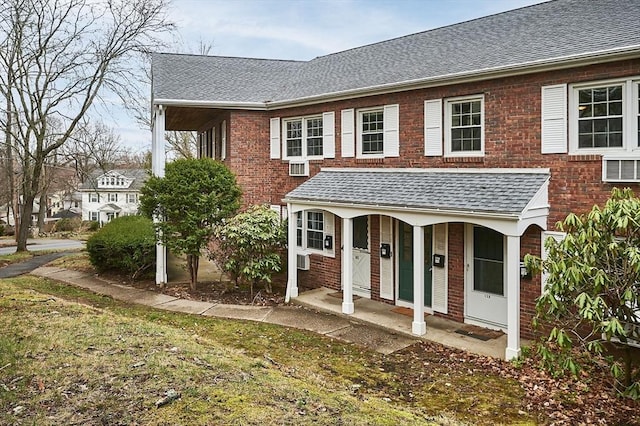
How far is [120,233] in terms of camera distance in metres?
14.4

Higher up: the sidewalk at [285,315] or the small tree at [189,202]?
the small tree at [189,202]

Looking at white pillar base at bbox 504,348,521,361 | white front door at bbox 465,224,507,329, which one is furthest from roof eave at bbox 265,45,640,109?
white pillar base at bbox 504,348,521,361

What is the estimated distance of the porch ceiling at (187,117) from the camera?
1495 centimetres

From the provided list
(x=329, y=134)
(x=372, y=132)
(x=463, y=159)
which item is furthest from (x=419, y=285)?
(x=329, y=134)

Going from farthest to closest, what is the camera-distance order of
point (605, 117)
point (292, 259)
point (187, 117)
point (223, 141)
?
1. point (187, 117)
2. point (223, 141)
3. point (292, 259)
4. point (605, 117)

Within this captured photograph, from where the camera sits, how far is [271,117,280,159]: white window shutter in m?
14.0

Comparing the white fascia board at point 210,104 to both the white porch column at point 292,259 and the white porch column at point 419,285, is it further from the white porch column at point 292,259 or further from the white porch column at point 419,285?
the white porch column at point 419,285

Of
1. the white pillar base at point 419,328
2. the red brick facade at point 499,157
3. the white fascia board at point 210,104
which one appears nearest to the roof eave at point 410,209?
the red brick facade at point 499,157

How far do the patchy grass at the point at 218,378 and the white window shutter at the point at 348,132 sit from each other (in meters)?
4.79

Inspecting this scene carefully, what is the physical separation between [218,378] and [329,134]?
7.92m

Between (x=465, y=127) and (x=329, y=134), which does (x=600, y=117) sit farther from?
(x=329, y=134)

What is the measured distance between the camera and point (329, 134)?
12.5m

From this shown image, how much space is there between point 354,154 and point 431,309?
4088 millimetres

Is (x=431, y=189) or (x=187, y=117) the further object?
(x=187, y=117)
